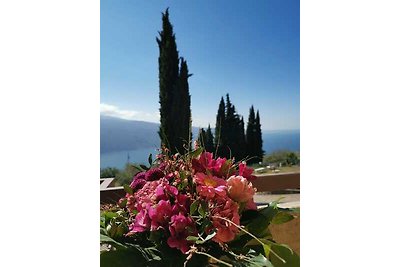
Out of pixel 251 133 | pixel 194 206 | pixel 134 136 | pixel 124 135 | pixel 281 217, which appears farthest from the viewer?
pixel 251 133

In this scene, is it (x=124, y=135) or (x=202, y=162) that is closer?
(x=202, y=162)

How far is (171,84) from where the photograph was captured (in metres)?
5.21

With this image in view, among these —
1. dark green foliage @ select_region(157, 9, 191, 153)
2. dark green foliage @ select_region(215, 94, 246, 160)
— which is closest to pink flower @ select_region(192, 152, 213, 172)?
dark green foliage @ select_region(215, 94, 246, 160)

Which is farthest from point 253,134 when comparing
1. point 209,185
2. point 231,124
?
point 209,185

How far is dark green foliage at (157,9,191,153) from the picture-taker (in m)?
4.97

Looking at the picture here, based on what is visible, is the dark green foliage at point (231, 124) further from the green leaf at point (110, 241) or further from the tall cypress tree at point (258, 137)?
the green leaf at point (110, 241)

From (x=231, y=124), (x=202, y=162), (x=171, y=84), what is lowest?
(x=202, y=162)

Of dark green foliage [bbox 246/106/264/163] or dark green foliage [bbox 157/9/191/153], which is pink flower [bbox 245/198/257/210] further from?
dark green foliage [bbox 157/9/191/153]

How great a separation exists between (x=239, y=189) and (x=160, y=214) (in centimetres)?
11

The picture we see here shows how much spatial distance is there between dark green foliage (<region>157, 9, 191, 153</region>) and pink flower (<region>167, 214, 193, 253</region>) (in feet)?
14.4

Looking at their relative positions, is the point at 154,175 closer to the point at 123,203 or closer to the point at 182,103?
the point at 123,203
